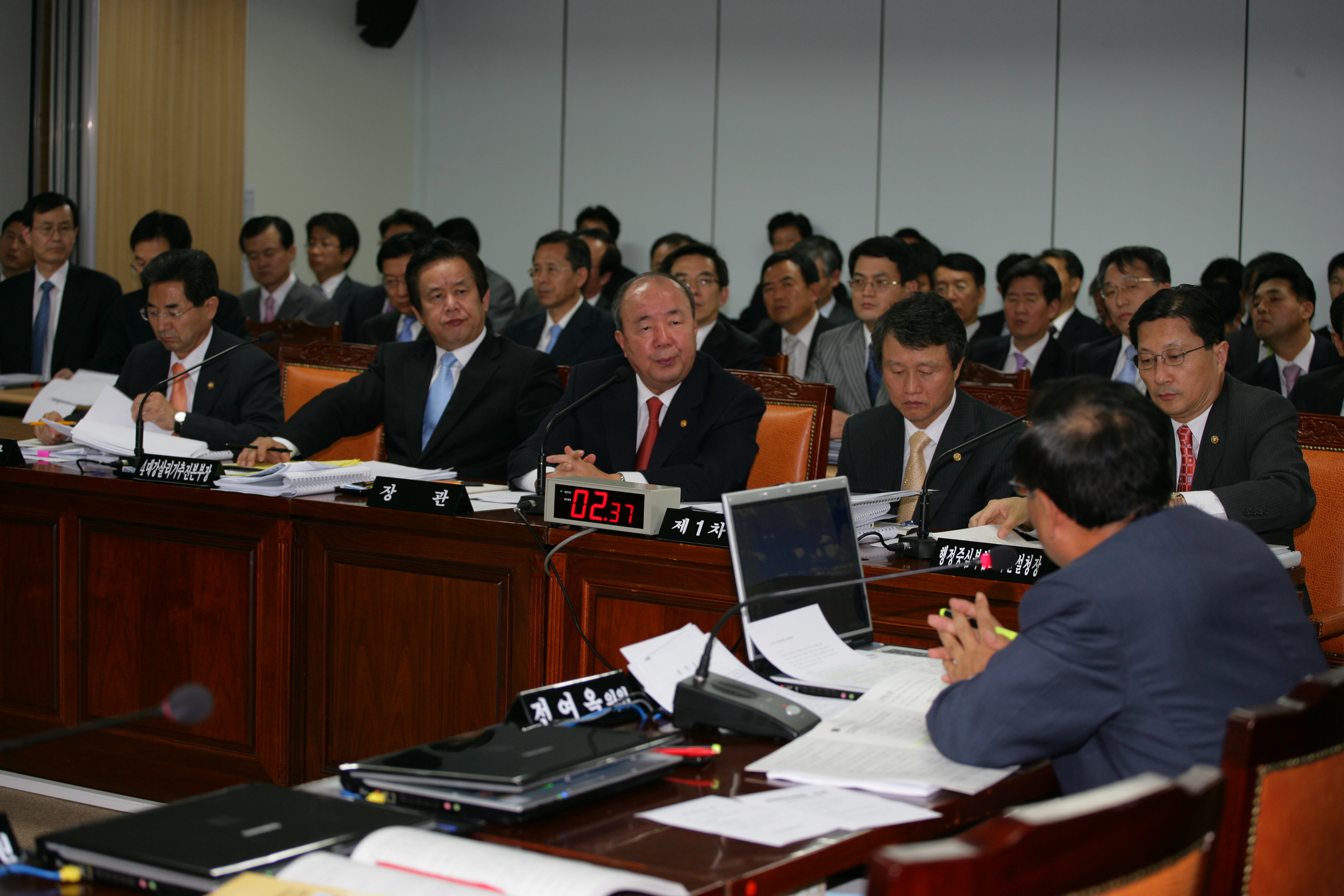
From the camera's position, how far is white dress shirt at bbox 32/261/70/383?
5094 mm

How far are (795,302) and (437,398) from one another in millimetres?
2039

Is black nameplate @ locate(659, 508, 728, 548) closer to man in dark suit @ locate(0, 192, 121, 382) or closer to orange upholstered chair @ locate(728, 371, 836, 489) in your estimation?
orange upholstered chair @ locate(728, 371, 836, 489)

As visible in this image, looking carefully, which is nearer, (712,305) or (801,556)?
(801,556)

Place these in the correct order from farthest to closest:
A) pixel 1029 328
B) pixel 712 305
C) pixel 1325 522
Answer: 1. pixel 1029 328
2. pixel 712 305
3. pixel 1325 522

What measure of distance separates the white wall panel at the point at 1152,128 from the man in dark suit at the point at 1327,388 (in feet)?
6.91

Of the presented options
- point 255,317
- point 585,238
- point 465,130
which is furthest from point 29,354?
point 465,130

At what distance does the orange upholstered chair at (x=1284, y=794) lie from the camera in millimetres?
1059

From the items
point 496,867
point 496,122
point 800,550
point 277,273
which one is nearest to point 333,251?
point 277,273

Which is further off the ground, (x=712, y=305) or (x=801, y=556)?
(x=712, y=305)

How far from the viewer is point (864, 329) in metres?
4.41

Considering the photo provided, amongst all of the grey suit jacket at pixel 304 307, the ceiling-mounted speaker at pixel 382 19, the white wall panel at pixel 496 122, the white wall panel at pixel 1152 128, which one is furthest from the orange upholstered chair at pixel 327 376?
the ceiling-mounted speaker at pixel 382 19

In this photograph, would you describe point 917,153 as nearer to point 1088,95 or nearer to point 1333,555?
point 1088,95

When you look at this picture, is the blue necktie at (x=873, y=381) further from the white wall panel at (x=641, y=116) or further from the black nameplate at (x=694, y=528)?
the white wall panel at (x=641, y=116)

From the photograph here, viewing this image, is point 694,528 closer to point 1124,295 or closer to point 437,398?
point 437,398
